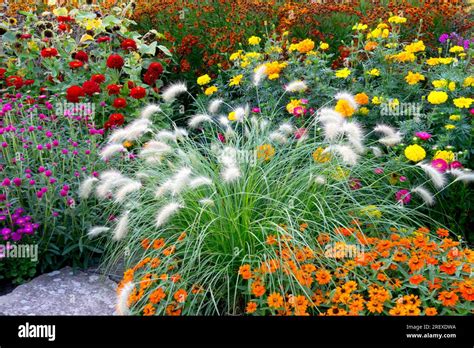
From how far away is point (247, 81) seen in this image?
5.79 metres

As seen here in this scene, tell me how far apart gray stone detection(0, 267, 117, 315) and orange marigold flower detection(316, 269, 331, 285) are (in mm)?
1335

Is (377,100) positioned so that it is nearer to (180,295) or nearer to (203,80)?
(203,80)

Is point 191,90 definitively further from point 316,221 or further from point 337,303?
point 337,303

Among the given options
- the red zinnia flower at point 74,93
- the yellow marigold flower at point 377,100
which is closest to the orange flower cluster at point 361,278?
the yellow marigold flower at point 377,100

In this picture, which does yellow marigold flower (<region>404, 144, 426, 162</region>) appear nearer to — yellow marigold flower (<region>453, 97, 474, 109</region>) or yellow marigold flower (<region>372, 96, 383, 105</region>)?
yellow marigold flower (<region>453, 97, 474, 109</region>)

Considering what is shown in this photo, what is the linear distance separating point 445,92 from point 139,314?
3025mm

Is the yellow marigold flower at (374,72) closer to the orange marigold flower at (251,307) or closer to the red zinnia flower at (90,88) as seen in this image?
the red zinnia flower at (90,88)

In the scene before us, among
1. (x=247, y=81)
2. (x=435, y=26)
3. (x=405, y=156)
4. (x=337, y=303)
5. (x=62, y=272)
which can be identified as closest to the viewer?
(x=337, y=303)

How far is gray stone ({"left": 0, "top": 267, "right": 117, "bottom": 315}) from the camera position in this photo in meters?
3.79

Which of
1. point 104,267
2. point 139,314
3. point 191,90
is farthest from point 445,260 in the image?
point 191,90

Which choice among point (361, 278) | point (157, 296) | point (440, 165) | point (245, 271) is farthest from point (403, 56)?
point (157, 296)

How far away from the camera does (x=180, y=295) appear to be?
3322 mm

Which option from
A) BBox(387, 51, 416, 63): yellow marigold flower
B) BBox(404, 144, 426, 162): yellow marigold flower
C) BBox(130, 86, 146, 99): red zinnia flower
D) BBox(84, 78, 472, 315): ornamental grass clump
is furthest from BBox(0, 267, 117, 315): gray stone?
BBox(387, 51, 416, 63): yellow marigold flower

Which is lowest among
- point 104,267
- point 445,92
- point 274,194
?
point 104,267
